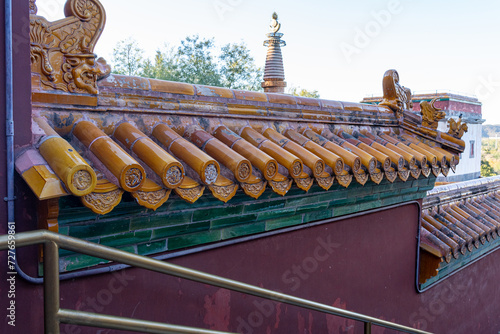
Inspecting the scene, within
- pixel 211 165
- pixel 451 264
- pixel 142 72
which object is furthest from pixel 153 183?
pixel 142 72

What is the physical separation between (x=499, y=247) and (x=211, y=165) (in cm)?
610

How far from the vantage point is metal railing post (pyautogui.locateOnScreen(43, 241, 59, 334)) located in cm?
108

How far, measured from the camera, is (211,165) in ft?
6.88

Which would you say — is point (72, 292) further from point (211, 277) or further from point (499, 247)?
point (499, 247)

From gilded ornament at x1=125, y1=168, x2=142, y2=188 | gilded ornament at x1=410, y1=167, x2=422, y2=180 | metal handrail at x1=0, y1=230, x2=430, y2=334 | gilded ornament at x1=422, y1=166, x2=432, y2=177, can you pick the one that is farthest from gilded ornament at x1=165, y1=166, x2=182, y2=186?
gilded ornament at x1=422, y1=166, x2=432, y2=177

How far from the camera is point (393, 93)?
Answer: 470cm

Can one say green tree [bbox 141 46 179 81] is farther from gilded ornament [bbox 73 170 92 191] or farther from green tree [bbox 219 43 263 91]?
gilded ornament [bbox 73 170 92 191]

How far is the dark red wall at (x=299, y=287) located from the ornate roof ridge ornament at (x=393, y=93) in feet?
3.58

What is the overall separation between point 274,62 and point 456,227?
22.2ft

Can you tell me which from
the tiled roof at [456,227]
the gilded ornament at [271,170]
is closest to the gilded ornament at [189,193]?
the gilded ornament at [271,170]

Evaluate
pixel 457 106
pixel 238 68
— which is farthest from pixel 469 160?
pixel 238 68

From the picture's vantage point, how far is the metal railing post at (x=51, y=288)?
108 centimetres

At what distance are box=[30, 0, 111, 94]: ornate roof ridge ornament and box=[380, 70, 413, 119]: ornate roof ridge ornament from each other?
3.42 m

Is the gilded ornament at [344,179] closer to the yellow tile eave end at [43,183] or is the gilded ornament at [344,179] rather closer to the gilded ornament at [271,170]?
the gilded ornament at [271,170]
